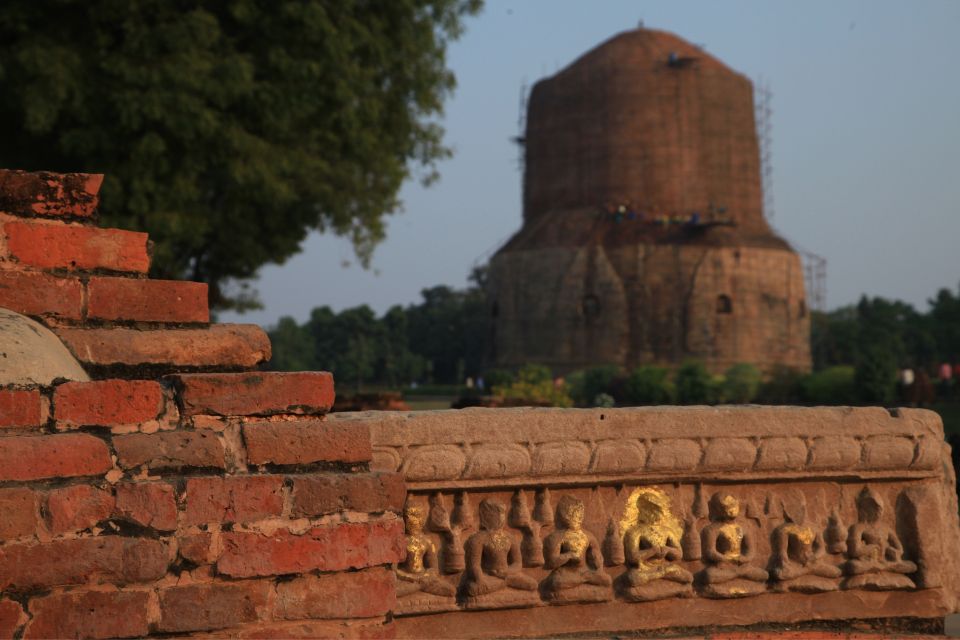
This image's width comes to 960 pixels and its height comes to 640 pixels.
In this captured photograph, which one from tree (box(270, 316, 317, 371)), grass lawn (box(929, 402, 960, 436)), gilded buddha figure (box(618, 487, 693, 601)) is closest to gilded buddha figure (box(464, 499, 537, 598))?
gilded buddha figure (box(618, 487, 693, 601))

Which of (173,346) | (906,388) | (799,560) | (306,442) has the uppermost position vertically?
(906,388)

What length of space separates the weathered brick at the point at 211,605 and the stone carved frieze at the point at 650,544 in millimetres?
544

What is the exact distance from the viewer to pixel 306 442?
88.9 inches

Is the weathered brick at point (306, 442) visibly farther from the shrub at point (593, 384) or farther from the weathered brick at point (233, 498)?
the shrub at point (593, 384)

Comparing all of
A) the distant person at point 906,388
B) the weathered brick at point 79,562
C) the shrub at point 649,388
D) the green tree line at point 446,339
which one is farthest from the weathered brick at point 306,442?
the green tree line at point 446,339

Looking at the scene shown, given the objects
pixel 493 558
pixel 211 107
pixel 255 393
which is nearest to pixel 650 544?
pixel 493 558

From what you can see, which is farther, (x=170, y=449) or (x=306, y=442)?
(x=306, y=442)

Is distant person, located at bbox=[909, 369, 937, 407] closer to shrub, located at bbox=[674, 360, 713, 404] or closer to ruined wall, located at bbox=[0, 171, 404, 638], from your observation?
shrub, located at bbox=[674, 360, 713, 404]

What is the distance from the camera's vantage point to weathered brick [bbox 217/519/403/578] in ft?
7.02

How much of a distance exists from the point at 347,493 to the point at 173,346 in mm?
480

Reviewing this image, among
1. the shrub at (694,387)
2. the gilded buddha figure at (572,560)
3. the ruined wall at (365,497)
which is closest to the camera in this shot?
the ruined wall at (365,497)

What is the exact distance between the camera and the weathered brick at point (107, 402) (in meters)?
2.09

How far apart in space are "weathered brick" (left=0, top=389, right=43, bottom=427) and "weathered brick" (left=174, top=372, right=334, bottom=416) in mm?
260

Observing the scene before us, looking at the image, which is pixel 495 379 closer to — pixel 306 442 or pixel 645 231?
pixel 645 231
